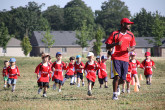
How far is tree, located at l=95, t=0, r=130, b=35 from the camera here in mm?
104625

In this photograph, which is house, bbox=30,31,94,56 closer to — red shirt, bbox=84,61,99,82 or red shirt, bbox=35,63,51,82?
red shirt, bbox=84,61,99,82

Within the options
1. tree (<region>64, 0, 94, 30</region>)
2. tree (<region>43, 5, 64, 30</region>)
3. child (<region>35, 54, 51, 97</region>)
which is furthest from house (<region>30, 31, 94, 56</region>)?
child (<region>35, 54, 51, 97</region>)

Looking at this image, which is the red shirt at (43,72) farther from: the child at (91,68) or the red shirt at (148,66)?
the red shirt at (148,66)

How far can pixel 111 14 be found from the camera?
108m

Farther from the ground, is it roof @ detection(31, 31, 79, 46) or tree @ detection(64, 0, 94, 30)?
tree @ detection(64, 0, 94, 30)

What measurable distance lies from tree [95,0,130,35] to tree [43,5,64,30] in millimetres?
14114

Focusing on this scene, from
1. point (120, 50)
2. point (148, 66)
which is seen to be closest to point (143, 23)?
point (148, 66)

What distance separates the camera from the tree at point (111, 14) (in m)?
105

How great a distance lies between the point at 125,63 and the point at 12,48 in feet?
229

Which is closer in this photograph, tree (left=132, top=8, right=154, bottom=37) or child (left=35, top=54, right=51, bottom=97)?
child (left=35, top=54, right=51, bottom=97)

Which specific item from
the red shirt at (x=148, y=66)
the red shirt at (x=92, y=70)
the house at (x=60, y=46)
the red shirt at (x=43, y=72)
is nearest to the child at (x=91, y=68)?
the red shirt at (x=92, y=70)

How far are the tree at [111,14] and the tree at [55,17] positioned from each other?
1411 centimetres

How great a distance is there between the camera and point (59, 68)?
1452 cm

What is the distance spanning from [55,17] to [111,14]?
19.6 metres
